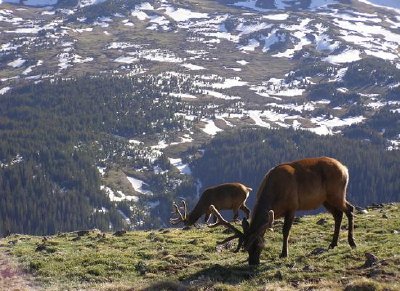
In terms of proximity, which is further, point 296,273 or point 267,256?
point 267,256

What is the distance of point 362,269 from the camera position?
18.7m

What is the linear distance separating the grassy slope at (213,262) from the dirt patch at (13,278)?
410 mm

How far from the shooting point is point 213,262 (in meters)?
22.8

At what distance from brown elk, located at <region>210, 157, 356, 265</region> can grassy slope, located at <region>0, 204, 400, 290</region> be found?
3.61ft

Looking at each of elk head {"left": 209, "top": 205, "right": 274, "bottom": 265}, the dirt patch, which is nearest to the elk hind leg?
elk head {"left": 209, "top": 205, "right": 274, "bottom": 265}

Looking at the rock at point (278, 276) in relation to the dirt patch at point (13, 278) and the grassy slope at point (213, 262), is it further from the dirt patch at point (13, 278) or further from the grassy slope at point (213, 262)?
the dirt patch at point (13, 278)

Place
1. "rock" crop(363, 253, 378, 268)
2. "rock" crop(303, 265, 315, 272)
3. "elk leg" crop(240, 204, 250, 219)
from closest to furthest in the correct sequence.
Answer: "rock" crop(363, 253, 378, 268) → "rock" crop(303, 265, 315, 272) → "elk leg" crop(240, 204, 250, 219)

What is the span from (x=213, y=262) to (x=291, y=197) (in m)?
4.18

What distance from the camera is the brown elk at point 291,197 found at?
790 inches

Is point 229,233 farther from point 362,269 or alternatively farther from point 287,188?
point 362,269

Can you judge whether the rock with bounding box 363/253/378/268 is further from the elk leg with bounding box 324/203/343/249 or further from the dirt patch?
the dirt patch

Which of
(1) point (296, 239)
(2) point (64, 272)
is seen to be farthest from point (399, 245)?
(2) point (64, 272)

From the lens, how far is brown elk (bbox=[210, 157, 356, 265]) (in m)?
20.1

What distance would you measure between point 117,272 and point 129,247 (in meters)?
7.03
